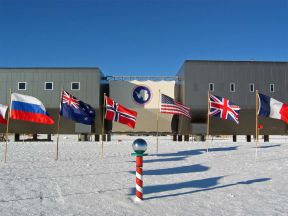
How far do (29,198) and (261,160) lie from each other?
12.7 metres

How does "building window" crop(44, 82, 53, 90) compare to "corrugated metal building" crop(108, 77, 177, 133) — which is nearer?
"building window" crop(44, 82, 53, 90)

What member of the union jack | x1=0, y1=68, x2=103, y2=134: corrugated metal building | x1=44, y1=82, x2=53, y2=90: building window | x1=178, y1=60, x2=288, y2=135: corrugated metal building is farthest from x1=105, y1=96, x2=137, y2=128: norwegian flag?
x1=44, y1=82, x2=53, y2=90: building window

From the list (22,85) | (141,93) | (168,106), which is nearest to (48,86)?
(22,85)

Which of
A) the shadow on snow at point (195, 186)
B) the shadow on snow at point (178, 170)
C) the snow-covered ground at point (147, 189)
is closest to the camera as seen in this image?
the snow-covered ground at point (147, 189)

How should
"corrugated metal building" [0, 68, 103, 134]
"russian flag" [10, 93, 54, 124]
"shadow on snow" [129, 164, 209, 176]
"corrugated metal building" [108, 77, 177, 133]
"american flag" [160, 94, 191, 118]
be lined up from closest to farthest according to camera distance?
"shadow on snow" [129, 164, 209, 176] < "russian flag" [10, 93, 54, 124] < "american flag" [160, 94, 191, 118] < "corrugated metal building" [0, 68, 103, 134] < "corrugated metal building" [108, 77, 177, 133]

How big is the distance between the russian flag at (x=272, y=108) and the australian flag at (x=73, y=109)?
9814 millimetres

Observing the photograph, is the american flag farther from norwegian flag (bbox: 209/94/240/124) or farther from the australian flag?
the australian flag

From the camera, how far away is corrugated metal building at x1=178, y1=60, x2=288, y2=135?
39.2m

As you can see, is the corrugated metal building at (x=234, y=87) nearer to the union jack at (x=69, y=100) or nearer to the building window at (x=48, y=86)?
the building window at (x=48, y=86)

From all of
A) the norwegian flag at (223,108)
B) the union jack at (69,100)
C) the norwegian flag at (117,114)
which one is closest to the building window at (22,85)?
the norwegian flag at (117,114)

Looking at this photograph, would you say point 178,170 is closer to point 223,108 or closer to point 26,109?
point 26,109

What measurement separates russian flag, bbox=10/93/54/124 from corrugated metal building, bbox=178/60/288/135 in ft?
83.7

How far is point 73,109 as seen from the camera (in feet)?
56.9

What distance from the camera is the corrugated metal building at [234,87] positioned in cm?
3916
